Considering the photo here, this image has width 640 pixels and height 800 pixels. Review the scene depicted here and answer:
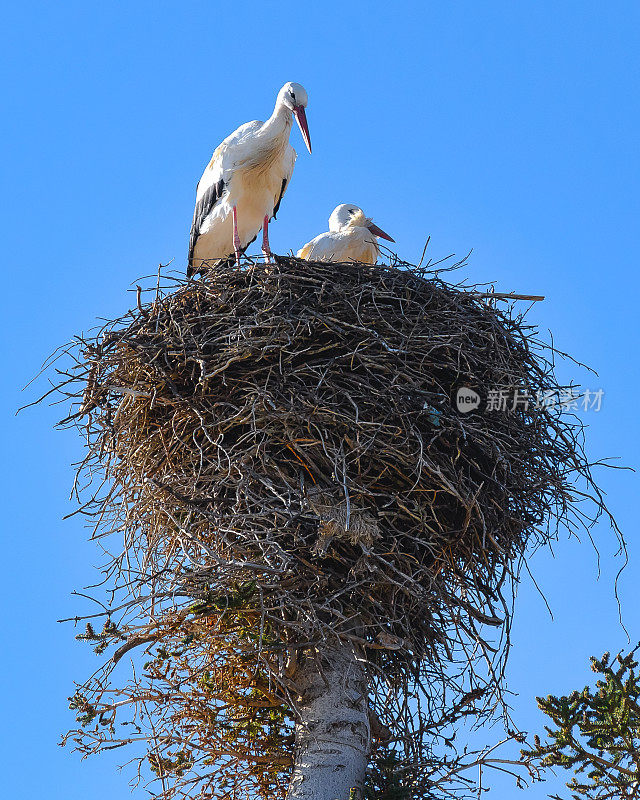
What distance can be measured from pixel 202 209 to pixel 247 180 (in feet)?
1.34

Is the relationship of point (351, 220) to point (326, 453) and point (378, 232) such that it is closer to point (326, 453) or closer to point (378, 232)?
point (378, 232)

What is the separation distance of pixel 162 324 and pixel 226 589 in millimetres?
1364

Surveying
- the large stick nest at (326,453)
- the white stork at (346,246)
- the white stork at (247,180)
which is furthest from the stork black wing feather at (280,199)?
the large stick nest at (326,453)

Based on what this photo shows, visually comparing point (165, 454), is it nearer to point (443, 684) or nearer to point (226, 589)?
point (226, 589)

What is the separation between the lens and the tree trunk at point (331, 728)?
14.1ft

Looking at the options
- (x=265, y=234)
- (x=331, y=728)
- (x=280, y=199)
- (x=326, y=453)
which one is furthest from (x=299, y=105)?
(x=331, y=728)

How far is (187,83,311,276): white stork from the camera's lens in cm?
688

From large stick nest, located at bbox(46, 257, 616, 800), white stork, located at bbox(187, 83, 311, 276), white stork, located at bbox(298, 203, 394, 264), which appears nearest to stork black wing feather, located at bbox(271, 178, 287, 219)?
white stork, located at bbox(187, 83, 311, 276)

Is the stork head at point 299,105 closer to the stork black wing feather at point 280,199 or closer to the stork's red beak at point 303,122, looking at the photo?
the stork's red beak at point 303,122

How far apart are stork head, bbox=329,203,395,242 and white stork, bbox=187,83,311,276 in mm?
551

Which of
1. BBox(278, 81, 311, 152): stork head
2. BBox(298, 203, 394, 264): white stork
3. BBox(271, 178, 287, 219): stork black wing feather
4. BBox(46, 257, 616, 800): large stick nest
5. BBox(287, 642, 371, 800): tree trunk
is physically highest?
BBox(278, 81, 311, 152): stork head

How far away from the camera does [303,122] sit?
686 centimetres

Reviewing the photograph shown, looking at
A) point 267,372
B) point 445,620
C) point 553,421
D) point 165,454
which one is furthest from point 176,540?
point 553,421

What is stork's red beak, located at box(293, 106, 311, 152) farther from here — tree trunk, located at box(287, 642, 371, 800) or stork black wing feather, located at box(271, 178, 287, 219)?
tree trunk, located at box(287, 642, 371, 800)
